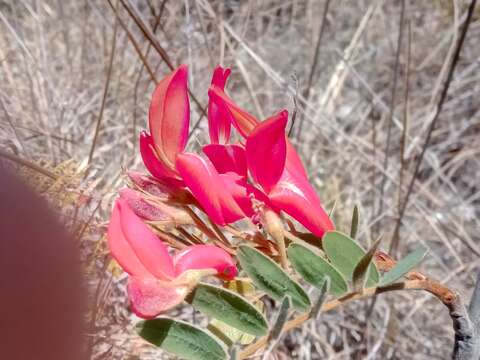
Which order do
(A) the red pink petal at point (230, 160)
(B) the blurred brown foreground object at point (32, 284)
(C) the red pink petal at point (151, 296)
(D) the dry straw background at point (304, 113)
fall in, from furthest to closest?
(D) the dry straw background at point (304, 113) < (A) the red pink petal at point (230, 160) < (C) the red pink petal at point (151, 296) < (B) the blurred brown foreground object at point (32, 284)

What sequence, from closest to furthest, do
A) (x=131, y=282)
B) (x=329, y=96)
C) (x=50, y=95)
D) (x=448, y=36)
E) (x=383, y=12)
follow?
1. (x=131, y=282)
2. (x=50, y=95)
3. (x=329, y=96)
4. (x=448, y=36)
5. (x=383, y=12)

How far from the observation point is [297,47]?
2053 millimetres

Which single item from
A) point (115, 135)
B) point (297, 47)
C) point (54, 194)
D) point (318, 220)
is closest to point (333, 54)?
point (297, 47)

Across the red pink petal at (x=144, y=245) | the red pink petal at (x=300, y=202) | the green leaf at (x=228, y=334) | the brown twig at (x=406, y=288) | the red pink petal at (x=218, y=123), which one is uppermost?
the red pink petal at (x=218, y=123)

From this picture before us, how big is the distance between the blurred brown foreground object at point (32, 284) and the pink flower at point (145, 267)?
87mm

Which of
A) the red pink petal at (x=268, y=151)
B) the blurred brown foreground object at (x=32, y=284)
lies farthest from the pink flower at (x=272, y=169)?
the blurred brown foreground object at (x=32, y=284)

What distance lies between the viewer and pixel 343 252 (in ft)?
1.61

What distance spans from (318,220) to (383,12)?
1807 millimetres

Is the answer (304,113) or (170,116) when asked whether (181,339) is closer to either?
(170,116)

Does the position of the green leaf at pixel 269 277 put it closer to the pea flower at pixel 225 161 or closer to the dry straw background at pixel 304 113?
the pea flower at pixel 225 161

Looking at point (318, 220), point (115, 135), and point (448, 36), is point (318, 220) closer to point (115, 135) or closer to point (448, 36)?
point (115, 135)

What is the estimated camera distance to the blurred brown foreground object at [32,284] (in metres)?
0.27

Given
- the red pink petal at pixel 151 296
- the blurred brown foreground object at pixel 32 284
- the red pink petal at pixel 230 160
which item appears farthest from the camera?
the red pink petal at pixel 230 160

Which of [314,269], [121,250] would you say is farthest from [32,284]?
[314,269]
